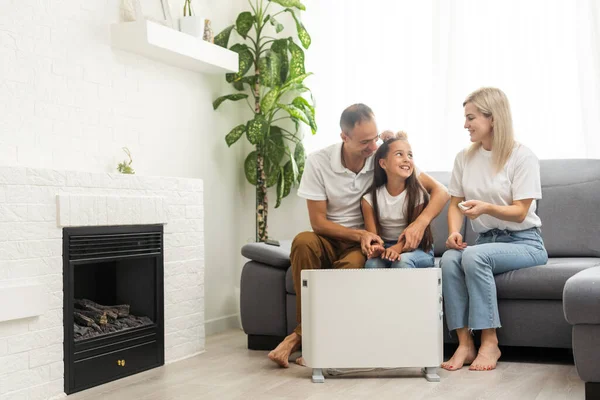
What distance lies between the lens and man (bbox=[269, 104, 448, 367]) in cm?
315

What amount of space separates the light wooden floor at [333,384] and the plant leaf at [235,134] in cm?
153

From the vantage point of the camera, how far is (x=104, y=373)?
2979mm

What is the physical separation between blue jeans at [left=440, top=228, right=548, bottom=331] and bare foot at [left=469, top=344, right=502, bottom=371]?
0.35ft

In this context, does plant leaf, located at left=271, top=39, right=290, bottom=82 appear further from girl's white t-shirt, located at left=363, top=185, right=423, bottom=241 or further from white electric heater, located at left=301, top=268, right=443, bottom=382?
white electric heater, located at left=301, top=268, right=443, bottom=382

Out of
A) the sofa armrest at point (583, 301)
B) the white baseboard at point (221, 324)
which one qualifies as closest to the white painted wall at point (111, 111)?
the white baseboard at point (221, 324)

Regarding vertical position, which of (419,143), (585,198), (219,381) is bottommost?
(219,381)

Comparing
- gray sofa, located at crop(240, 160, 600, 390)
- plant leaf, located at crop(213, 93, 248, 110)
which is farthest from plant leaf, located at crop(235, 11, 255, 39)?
gray sofa, located at crop(240, 160, 600, 390)

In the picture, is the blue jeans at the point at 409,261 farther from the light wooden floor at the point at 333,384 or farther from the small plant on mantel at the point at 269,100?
the small plant on mantel at the point at 269,100

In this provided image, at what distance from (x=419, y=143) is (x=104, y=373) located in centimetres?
227

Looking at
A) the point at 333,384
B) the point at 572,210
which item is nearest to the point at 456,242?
the point at 572,210

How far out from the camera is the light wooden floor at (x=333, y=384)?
2.62 m

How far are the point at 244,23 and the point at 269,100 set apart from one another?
1.68 ft

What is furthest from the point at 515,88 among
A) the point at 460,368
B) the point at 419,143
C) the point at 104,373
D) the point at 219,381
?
the point at 104,373

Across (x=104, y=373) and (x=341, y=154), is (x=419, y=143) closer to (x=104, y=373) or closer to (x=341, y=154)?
(x=341, y=154)
